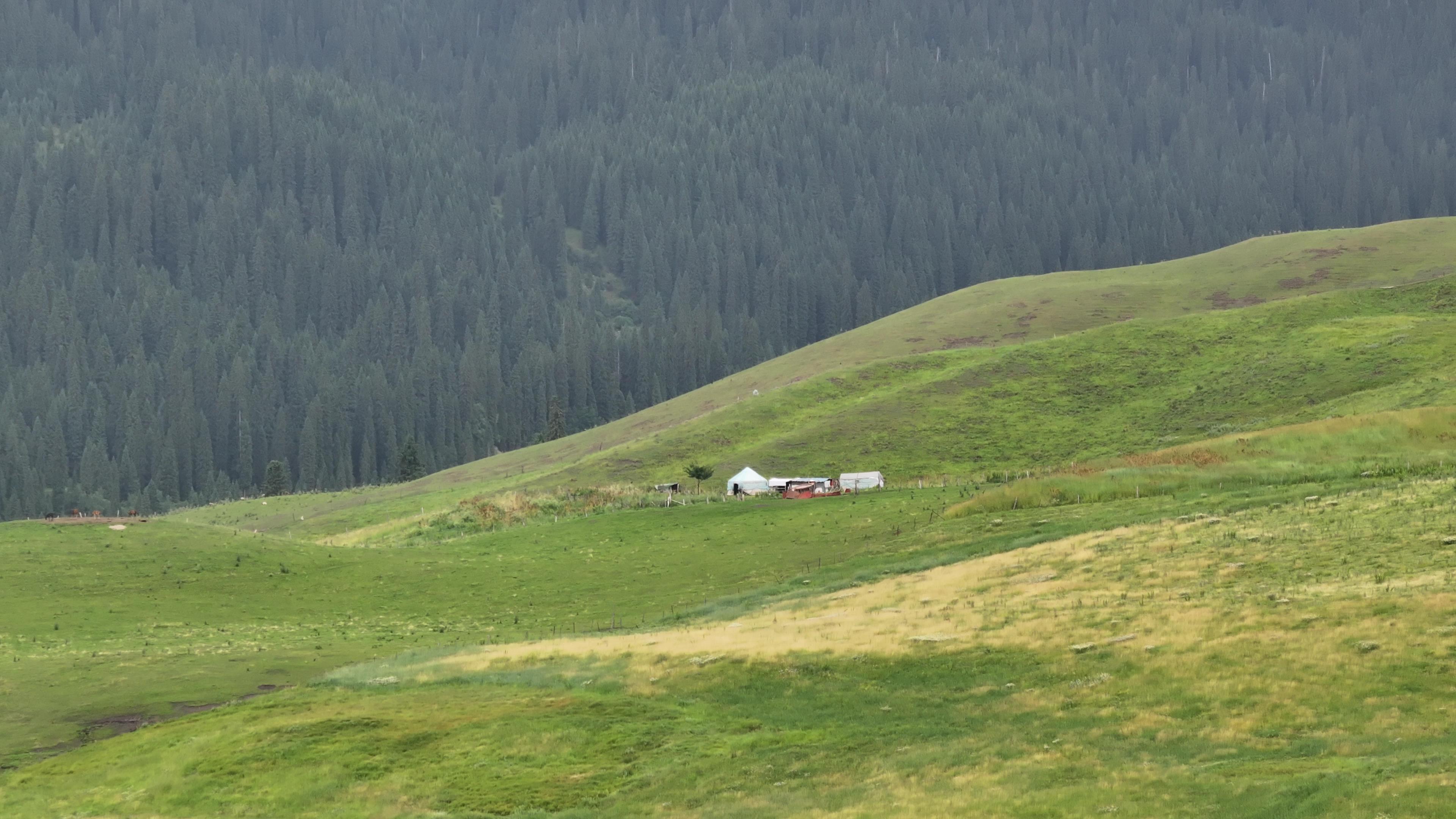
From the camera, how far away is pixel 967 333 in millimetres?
184375

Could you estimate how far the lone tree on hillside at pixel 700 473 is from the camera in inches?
4727

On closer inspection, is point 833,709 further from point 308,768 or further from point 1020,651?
point 308,768

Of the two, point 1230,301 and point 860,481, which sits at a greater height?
point 1230,301

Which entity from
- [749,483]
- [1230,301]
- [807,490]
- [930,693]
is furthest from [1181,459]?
[1230,301]

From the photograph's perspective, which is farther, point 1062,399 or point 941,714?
point 1062,399

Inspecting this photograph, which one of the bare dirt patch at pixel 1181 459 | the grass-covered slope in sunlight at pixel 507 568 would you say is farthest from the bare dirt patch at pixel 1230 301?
the grass-covered slope in sunlight at pixel 507 568

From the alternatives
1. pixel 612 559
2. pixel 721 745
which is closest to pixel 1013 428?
pixel 612 559

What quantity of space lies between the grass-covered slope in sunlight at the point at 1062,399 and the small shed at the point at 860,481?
7.60m

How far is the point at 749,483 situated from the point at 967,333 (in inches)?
2803

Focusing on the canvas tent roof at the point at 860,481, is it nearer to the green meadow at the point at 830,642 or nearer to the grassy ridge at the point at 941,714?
the green meadow at the point at 830,642

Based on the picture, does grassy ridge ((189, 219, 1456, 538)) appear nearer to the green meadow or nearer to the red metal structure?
the red metal structure

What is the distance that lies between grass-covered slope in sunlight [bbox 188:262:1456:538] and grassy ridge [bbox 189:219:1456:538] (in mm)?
1962

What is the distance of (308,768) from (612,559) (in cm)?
4338

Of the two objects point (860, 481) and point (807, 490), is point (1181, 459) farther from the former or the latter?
point (807, 490)
